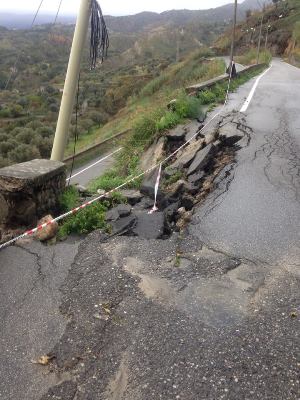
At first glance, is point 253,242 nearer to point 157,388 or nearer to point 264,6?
point 157,388

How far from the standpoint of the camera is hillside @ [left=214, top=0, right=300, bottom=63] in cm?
6266

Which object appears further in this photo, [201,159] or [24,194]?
[201,159]

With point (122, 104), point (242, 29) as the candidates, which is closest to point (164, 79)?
point (122, 104)

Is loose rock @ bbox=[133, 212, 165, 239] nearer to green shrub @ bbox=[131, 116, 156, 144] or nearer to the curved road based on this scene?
the curved road

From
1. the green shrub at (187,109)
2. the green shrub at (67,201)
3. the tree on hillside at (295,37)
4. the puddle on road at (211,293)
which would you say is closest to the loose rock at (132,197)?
the green shrub at (67,201)

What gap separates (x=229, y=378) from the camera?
3.21m

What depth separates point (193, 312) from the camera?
4.00m

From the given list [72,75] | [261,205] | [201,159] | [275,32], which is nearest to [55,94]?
[275,32]

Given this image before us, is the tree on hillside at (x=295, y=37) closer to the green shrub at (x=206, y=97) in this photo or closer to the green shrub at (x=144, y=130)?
the green shrub at (x=206, y=97)

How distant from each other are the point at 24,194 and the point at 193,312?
10.2ft

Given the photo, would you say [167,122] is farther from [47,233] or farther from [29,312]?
[29,312]

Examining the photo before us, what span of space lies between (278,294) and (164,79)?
39393mm

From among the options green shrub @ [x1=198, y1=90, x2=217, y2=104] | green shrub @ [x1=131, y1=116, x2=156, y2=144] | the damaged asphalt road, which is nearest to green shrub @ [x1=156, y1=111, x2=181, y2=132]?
green shrub @ [x1=131, y1=116, x2=156, y2=144]

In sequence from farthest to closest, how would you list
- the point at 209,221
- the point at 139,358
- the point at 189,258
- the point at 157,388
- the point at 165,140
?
the point at 165,140 < the point at 209,221 < the point at 189,258 < the point at 139,358 < the point at 157,388
